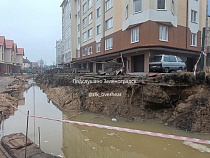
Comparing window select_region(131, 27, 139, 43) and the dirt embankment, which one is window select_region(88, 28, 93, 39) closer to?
window select_region(131, 27, 139, 43)

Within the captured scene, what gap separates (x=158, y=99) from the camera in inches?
455

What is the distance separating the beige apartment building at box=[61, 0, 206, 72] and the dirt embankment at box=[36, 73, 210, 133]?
6.21 metres

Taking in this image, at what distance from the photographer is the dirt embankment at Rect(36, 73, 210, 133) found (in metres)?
10.0

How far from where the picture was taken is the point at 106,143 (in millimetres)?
8828

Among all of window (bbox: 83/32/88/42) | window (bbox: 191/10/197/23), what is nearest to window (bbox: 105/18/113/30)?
window (bbox: 83/32/88/42)

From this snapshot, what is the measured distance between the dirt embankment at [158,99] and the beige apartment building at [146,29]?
6.21 metres

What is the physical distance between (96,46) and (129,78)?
59.7 feet

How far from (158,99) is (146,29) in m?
9.32

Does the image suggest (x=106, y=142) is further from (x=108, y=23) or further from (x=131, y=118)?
(x=108, y=23)

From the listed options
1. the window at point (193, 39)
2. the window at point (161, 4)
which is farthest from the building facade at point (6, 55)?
the window at point (193, 39)

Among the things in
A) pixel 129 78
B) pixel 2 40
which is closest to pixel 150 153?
pixel 129 78

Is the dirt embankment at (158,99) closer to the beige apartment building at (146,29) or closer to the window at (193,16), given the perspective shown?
the beige apartment building at (146,29)

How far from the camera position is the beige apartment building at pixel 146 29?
61.0 feet

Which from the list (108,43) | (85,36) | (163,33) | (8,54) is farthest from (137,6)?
(8,54)
